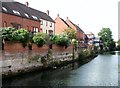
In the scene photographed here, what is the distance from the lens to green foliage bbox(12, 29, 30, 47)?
94.3 feet

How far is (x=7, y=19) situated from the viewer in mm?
40188

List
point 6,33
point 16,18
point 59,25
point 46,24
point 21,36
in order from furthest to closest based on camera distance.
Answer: point 59,25, point 46,24, point 16,18, point 21,36, point 6,33

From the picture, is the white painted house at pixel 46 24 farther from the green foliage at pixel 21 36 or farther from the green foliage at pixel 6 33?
the green foliage at pixel 6 33

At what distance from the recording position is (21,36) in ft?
99.2

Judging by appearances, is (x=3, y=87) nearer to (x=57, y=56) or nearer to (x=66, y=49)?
(x=57, y=56)

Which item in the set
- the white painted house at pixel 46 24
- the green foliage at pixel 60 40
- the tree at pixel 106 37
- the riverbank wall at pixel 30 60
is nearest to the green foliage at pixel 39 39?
the riverbank wall at pixel 30 60

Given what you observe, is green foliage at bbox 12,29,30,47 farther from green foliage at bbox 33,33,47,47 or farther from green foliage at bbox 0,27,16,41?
green foliage at bbox 33,33,47,47

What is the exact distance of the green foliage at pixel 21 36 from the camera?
28.8 metres

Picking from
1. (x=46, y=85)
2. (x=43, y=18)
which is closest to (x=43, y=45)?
(x=46, y=85)

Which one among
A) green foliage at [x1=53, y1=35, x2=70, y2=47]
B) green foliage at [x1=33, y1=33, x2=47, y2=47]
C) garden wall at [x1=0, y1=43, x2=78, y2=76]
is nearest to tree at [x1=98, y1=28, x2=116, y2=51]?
green foliage at [x1=53, y1=35, x2=70, y2=47]

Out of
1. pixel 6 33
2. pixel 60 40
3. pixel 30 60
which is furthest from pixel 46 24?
pixel 6 33

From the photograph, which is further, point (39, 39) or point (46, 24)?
point (46, 24)

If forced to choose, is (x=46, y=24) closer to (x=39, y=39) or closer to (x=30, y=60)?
(x=39, y=39)

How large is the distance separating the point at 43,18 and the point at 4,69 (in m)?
34.3
